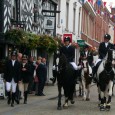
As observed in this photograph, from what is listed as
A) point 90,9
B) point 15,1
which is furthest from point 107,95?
point 90,9

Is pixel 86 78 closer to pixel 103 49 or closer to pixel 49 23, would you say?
pixel 103 49

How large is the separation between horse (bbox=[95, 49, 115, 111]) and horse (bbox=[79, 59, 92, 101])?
10.6 ft

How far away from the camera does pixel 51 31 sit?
31562mm

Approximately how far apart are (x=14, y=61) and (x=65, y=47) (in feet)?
7.01

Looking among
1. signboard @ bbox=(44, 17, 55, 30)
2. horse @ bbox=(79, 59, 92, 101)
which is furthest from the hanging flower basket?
signboard @ bbox=(44, 17, 55, 30)

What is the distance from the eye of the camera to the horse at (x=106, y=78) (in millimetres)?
14680

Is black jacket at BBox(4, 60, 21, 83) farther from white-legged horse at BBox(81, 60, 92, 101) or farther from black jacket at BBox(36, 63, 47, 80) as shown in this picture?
black jacket at BBox(36, 63, 47, 80)

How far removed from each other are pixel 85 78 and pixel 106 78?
4285 millimetres

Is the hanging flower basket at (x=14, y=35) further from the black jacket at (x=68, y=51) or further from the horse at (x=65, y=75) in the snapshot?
the horse at (x=65, y=75)

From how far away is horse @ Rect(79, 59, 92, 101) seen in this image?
1878 centimetres

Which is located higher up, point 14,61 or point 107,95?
point 14,61

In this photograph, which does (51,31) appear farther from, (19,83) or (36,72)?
(19,83)

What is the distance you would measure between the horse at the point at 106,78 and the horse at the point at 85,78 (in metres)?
3.24

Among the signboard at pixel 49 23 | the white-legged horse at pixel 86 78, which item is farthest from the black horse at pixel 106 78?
the signboard at pixel 49 23
